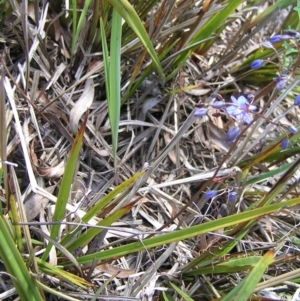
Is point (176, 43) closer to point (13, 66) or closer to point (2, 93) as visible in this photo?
point (13, 66)

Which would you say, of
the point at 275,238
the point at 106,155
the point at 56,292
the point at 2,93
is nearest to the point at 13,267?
the point at 56,292

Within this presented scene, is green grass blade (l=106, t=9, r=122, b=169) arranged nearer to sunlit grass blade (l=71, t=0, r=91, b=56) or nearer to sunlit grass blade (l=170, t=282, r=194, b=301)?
sunlit grass blade (l=71, t=0, r=91, b=56)

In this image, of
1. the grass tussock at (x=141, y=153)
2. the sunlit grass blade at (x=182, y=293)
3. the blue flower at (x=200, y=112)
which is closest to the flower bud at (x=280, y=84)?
the grass tussock at (x=141, y=153)

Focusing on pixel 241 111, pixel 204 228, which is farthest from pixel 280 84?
pixel 204 228

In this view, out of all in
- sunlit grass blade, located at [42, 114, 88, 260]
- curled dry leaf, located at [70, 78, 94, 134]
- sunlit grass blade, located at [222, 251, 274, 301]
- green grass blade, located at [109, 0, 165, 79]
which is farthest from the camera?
curled dry leaf, located at [70, 78, 94, 134]

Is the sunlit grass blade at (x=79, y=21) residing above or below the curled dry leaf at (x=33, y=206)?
above

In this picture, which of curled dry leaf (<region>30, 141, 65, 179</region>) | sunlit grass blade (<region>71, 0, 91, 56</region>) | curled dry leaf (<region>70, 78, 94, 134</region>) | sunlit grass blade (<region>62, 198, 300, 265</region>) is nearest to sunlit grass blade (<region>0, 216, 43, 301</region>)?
sunlit grass blade (<region>62, 198, 300, 265</region>)

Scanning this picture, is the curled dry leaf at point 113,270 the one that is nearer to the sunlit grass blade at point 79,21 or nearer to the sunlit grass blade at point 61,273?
the sunlit grass blade at point 61,273

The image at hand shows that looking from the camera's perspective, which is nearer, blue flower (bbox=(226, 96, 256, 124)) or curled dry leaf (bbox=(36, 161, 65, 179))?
blue flower (bbox=(226, 96, 256, 124))

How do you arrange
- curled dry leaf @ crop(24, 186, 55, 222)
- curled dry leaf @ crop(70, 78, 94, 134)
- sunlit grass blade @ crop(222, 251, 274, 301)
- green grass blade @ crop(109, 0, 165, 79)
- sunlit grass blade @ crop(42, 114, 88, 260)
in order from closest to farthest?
sunlit grass blade @ crop(222, 251, 274, 301) < sunlit grass blade @ crop(42, 114, 88, 260) < green grass blade @ crop(109, 0, 165, 79) < curled dry leaf @ crop(24, 186, 55, 222) < curled dry leaf @ crop(70, 78, 94, 134)

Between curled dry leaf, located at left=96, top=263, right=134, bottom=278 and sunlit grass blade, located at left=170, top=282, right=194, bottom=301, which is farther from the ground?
curled dry leaf, located at left=96, top=263, right=134, bottom=278
